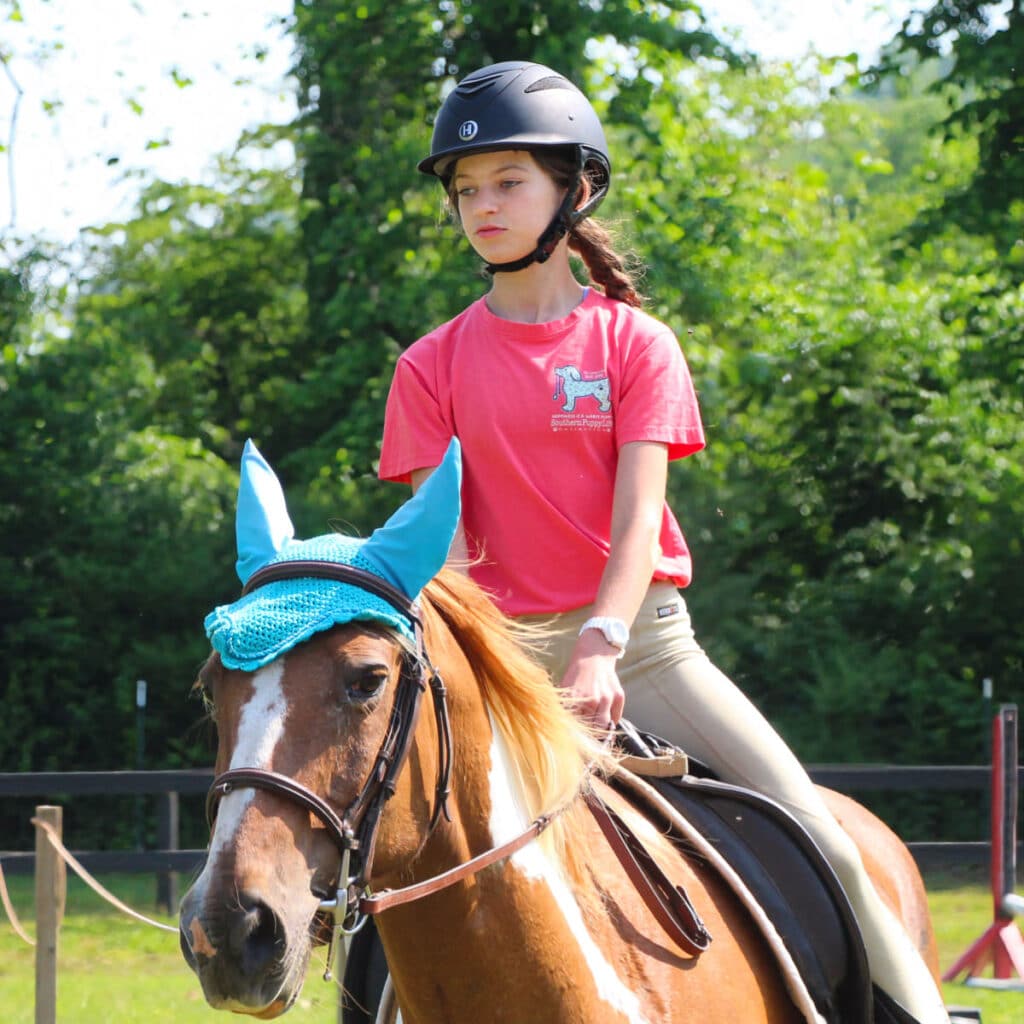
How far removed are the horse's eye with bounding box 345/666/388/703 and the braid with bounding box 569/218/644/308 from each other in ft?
4.55

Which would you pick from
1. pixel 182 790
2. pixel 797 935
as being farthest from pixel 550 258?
pixel 182 790

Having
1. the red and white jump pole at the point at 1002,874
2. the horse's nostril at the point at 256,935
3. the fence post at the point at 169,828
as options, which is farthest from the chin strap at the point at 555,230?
the fence post at the point at 169,828

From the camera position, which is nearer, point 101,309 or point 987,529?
point 987,529

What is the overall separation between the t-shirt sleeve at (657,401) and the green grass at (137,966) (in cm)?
401

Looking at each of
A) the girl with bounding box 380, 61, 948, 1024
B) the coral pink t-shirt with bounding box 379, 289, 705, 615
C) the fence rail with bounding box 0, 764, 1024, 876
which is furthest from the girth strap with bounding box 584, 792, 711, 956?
the fence rail with bounding box 0, 764, 1024, 876

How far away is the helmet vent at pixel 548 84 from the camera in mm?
3010

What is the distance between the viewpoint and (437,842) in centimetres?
234

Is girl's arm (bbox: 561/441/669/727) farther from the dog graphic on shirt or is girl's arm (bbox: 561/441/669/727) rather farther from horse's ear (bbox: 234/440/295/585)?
horse's ear (bbox: 234/440/295/585)

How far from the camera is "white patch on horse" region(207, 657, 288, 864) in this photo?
6.67ft

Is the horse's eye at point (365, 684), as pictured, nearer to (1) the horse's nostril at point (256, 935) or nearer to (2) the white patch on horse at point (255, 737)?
(2) the white patch on horse at point (255, 737)

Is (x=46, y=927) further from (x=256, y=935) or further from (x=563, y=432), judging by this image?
(x=256, y=935)

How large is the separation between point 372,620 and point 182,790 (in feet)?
24.0

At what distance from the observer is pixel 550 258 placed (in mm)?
3141

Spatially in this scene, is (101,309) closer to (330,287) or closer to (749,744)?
(330,287)
